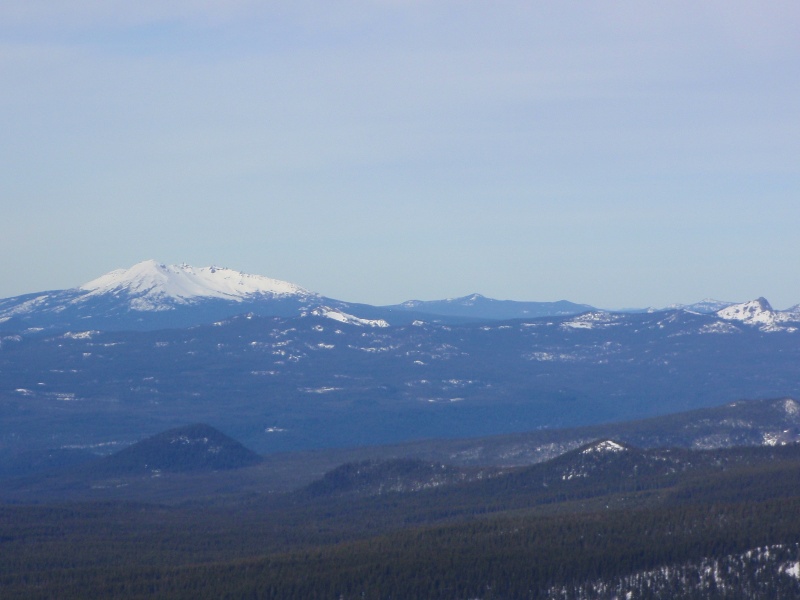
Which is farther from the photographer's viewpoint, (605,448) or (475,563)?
(605,448)

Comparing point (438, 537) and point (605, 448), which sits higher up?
point (605, 448)

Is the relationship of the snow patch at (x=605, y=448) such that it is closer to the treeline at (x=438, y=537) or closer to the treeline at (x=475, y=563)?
the treeline at (x=438, y=537)

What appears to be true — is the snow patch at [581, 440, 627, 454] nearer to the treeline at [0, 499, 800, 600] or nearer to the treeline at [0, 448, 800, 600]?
the treeline at [0, 448, 800, 600]

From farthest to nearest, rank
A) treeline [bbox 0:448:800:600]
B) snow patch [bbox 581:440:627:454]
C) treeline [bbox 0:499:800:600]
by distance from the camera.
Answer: snow patch [bbox 581:440:627:454]
treeline [bbox 0:448:800:600]
treeline [bbox 0:499:800:600]

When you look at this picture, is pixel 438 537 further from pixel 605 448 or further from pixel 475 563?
pixel 605 448

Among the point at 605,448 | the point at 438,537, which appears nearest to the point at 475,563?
the point at 438,537

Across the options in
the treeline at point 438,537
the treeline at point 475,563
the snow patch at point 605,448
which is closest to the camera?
the treeline at point 475,563

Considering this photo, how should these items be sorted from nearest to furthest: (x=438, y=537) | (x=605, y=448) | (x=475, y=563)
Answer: (x=475, y=563)
(x=438, y=537)
(x=605, y=448)

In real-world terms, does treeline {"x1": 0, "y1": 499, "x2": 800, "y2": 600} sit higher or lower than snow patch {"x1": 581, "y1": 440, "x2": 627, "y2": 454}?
lower

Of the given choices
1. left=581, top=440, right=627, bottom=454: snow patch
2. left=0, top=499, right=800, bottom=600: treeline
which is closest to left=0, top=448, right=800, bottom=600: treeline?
left=0, top=499, right=800, bottom=600: treeline

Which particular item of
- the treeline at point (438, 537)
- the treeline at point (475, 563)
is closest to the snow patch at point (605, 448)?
the treeline at point (438, 537)

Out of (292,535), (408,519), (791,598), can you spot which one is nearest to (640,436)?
(408,519)

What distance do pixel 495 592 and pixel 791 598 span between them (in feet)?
58.4

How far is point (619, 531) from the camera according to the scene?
91562mm
